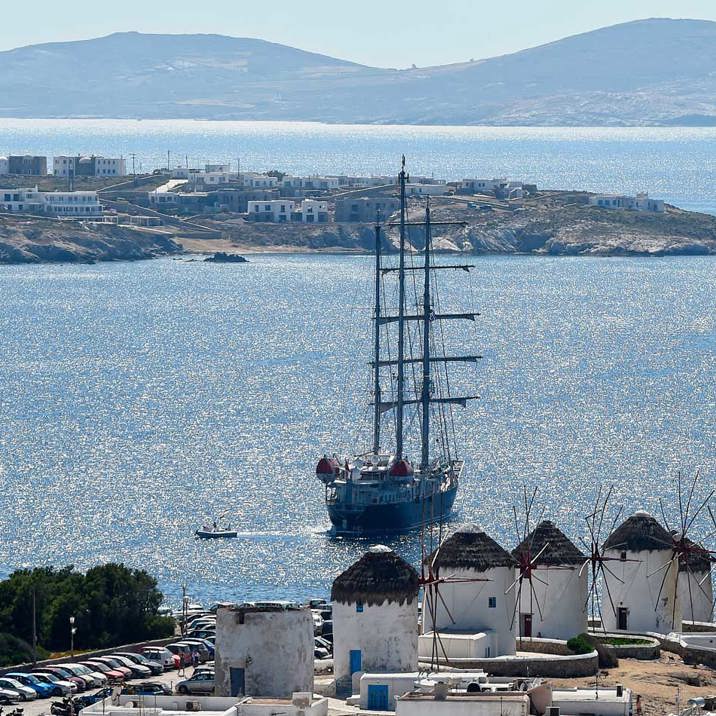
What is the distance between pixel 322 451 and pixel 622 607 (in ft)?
206

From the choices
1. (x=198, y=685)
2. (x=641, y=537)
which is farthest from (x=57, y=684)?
(x=641, y=537)

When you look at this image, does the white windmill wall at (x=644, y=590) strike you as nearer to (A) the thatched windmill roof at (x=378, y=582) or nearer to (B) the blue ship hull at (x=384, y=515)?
(A) the thatched windmill roof at (x=378, y=582)

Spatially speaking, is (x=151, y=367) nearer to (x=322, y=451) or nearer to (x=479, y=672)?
(x=322, y=451)

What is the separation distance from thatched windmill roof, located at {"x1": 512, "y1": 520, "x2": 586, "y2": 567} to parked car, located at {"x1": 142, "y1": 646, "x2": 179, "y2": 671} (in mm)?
8846

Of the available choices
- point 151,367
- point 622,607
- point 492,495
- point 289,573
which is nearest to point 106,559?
A: point 289,573

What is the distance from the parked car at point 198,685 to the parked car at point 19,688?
563cm

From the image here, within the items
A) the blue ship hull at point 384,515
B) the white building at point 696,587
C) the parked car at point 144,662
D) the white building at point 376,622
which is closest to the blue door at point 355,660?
the white building at point 376,622

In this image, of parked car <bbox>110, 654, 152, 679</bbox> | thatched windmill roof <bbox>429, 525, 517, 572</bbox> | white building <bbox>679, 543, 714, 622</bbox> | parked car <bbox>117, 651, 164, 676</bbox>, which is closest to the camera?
thatched windmill roof <bbox>429, 525, 517, 572</bbox>

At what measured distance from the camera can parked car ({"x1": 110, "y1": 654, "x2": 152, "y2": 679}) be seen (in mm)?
54531

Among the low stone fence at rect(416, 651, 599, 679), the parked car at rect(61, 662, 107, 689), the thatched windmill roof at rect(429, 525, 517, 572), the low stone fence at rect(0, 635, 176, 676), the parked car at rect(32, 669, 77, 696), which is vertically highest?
the thatched windmill roof at rect(429, 525, 517, 572)

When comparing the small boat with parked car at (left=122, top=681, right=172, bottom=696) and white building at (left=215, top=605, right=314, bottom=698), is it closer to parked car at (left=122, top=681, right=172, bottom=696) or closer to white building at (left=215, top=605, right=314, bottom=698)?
parked car at (left=122, top=681, right=172, bottom=696)

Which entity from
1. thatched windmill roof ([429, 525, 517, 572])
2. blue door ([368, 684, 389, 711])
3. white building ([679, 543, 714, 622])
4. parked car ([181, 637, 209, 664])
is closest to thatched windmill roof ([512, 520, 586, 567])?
thatched windmill roof ([429, 525, 517, 572])

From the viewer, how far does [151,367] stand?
159375 mm

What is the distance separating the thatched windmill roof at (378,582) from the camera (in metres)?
44.8
